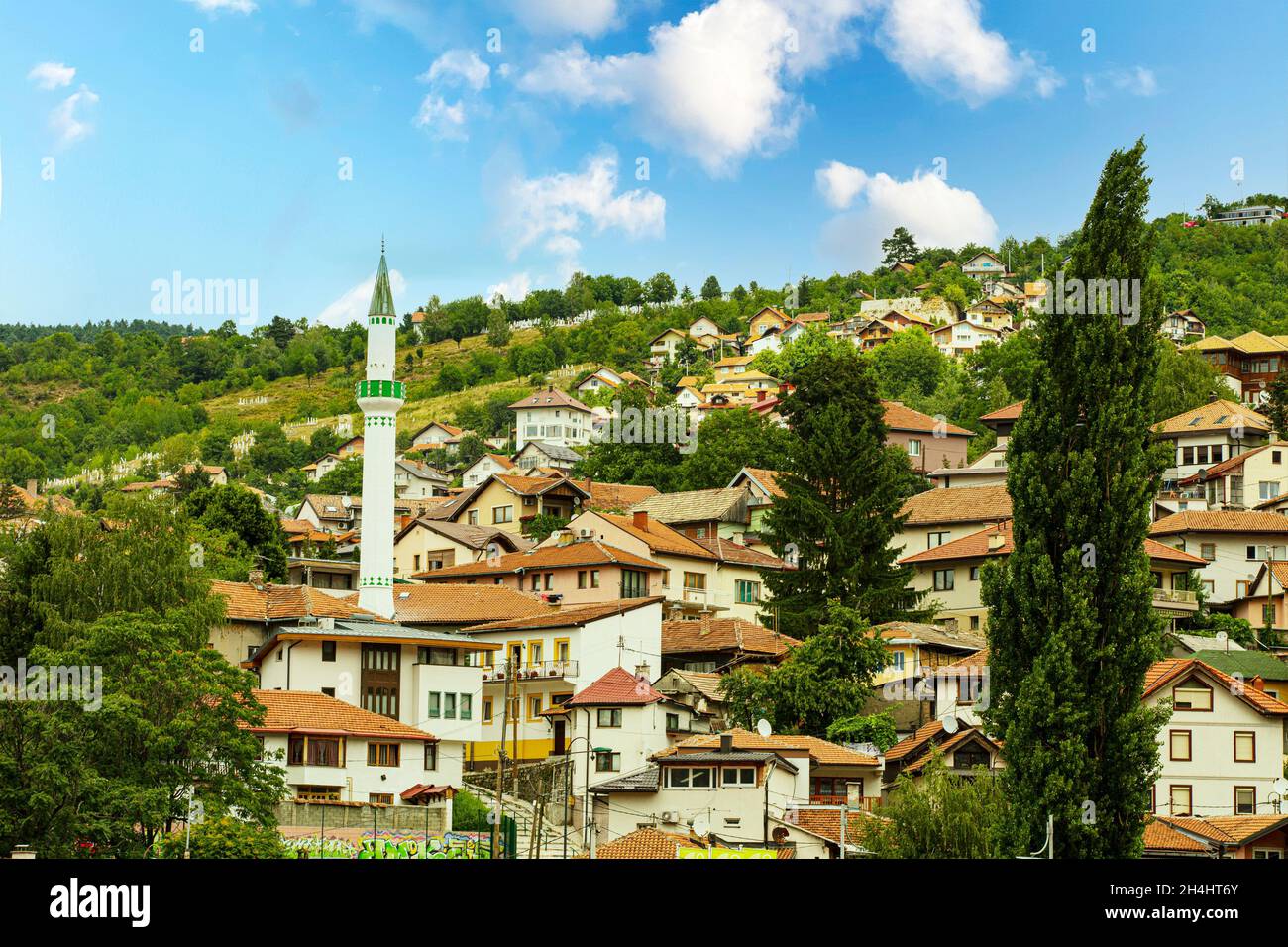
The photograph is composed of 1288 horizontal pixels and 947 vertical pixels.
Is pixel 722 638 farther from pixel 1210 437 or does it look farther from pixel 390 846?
pixel 1210 437

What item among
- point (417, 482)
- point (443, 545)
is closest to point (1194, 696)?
point (443, 545)

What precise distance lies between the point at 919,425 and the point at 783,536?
34402 millimetres

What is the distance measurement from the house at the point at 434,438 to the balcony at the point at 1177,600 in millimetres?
100076

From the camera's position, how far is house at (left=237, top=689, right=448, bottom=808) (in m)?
45.3

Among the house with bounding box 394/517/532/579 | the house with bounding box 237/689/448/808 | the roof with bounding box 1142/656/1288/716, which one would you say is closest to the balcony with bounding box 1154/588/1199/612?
the roof with bounding box 1142/656/1288/716

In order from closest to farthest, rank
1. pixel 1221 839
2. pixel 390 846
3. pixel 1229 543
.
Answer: pixel 390 846, pixel 1221 839, pixel 1229 543

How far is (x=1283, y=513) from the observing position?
73.5 m

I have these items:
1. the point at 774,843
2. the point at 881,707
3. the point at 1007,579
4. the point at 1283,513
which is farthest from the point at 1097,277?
the point at 1283,513

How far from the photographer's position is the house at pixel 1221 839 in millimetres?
38844

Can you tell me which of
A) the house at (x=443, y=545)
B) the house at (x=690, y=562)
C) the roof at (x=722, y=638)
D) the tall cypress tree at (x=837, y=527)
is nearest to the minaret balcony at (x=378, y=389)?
the house at (x=690, y=562)

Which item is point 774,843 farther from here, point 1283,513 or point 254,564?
point 1283,513

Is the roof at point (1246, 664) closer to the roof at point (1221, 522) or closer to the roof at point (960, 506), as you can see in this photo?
the roof at point (1221, 522)

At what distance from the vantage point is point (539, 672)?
56125 millimetres

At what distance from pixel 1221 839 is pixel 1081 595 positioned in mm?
11997
